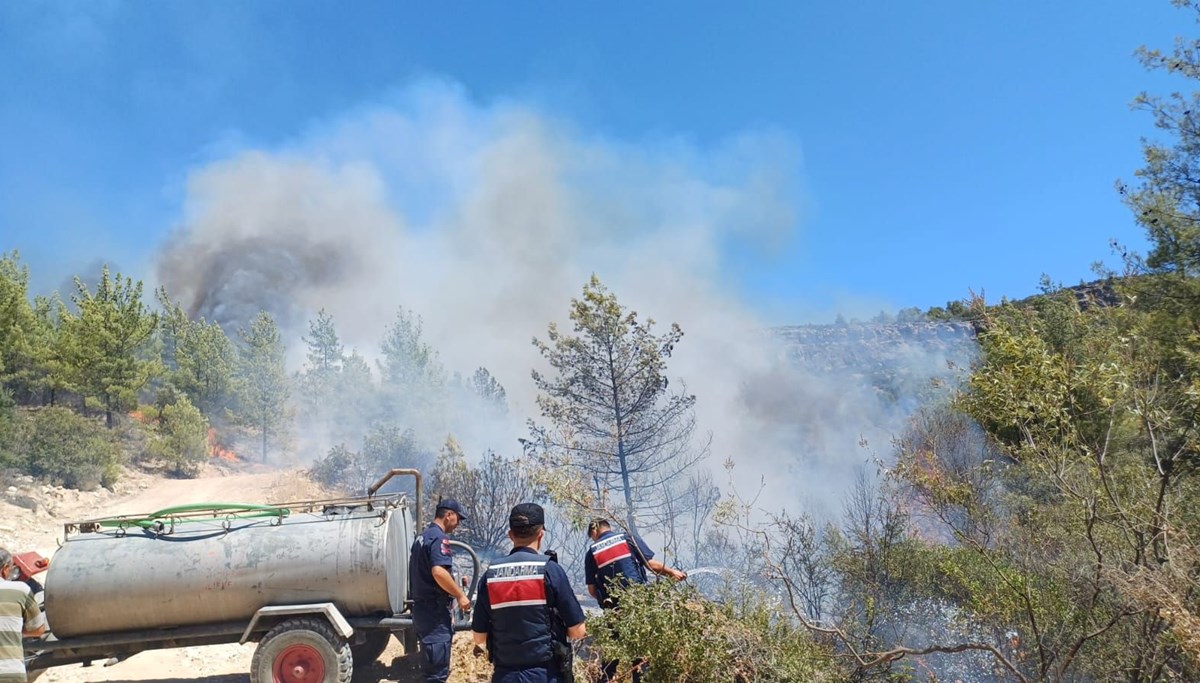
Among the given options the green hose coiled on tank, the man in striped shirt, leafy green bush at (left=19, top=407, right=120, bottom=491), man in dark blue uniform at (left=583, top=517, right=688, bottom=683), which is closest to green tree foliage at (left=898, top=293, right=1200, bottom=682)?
man in dark blue uniform at (left=583, top=517, right=688, bottom=683)

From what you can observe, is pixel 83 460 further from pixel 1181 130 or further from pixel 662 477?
pixel 1181 130

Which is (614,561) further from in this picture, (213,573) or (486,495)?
(486,495)

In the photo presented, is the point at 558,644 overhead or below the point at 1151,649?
overhead

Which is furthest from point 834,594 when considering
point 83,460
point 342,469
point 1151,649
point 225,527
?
point 83,460

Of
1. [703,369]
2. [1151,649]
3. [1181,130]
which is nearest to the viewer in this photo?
[1151,649]

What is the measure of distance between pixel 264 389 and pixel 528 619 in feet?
118

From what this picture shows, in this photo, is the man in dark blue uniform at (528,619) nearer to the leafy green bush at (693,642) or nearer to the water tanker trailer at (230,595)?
the leafy green bush at (693,642)

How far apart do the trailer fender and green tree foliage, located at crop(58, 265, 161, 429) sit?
24720 mm

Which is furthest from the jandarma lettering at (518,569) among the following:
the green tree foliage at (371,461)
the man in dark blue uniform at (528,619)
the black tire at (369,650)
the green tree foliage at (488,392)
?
the green tree foliage at (488,392)

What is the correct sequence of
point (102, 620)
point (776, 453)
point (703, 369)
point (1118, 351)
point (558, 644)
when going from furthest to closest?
1. point (703, 369)
2. point (776, 453)
3. point (102, 620)
4. point (1118, 351)
5. point (558, 644)

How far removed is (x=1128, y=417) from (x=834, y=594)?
9.02m

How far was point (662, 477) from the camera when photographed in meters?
20.8

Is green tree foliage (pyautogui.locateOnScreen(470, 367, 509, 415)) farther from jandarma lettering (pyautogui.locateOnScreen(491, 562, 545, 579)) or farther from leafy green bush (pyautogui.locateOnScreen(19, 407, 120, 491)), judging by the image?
jandarma lettering (pyautogui.locateOnScreen(491, 562, 545, 579))

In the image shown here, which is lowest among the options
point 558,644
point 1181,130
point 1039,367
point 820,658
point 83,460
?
point 820,658
